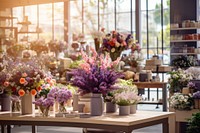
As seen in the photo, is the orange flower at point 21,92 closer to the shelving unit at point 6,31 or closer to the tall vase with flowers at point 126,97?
the tall vase with flowers at point 126,97

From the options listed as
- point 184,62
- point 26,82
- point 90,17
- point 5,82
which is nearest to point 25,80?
point 26,82

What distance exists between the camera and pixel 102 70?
4.90m

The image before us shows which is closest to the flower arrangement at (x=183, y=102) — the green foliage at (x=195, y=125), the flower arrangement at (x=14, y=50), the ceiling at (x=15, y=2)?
the green foliage at (x=195, y=125)

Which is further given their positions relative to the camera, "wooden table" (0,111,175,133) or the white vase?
the white vase

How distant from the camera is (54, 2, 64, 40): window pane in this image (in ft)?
57.1

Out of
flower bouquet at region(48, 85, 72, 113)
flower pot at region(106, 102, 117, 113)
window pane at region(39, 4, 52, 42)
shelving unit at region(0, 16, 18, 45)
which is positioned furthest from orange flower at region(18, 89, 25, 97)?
window pane at region(39, 4, 52, 42)

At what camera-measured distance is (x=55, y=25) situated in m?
17.6

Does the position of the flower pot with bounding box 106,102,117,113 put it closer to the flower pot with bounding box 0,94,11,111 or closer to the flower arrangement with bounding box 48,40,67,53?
the flower pot with bounding box 0,94,11,111

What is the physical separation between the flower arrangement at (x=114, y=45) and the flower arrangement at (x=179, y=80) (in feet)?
3.32

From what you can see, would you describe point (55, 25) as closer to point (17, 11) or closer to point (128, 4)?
point (17, 11)

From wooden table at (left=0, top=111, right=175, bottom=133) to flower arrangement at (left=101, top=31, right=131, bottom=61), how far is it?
3.11 m

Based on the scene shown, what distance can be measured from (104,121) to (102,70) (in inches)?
21.9

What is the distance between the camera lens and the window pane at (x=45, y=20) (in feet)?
57.7

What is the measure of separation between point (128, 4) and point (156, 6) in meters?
0.94
